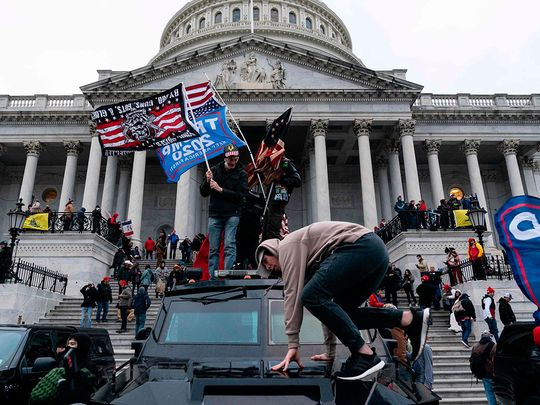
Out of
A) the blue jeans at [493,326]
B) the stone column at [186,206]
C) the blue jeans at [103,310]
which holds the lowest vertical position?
the blue jeans at [493,326]

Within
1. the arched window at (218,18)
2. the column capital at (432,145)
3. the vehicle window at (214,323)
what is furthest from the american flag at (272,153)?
the arched window at (218,18)

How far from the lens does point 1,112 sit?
3419 centimetres

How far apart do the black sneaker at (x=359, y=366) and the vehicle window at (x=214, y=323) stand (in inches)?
43.5

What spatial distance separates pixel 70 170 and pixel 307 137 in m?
18.4

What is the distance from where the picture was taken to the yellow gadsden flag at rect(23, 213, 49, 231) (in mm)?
23203

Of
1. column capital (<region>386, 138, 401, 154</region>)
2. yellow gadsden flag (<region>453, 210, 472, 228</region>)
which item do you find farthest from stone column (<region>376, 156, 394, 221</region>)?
yellow gadsden flag (<region>453, 210, 472, 228</region>)

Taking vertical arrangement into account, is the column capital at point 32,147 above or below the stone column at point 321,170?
above

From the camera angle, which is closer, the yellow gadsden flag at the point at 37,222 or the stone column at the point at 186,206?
the yellow gadsden flag at the point at 37,222

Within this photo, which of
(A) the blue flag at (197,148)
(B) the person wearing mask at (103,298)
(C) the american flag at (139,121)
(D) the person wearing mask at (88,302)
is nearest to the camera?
(A) the blue flag at (197,148)

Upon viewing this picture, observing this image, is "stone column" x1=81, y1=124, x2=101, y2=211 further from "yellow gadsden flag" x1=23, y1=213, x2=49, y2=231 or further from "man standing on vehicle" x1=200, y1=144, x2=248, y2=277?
"man standing on vehicle" x1=200, y1=144, x2=248, y2=277

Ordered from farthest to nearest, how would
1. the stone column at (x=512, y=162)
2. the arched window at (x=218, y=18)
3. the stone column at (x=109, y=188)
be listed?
the arched window at (x=218, y=18) → the stone column at (x=512, y=162) → the stone column at (x=109, y=188)

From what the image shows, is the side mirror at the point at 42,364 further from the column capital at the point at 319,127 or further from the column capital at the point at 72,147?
the column capital at the point at 72,147

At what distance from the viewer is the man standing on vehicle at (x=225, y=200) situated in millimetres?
7039

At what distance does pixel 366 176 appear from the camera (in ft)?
Answer: 96.3
